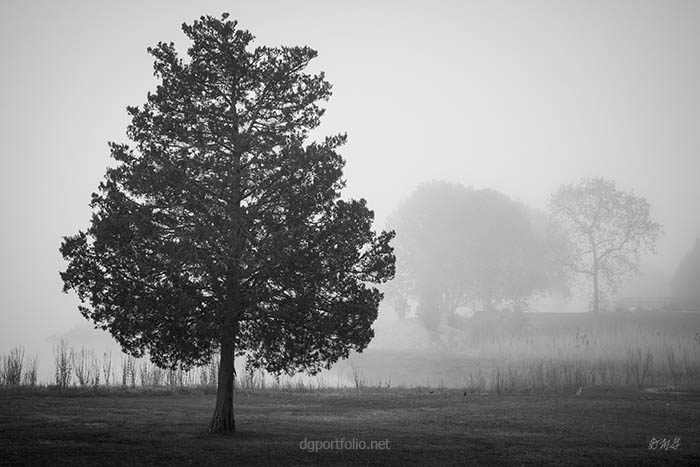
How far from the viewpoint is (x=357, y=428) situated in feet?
59.4

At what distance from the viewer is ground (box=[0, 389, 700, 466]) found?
42.5ft

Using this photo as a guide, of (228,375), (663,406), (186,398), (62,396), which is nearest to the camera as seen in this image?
(228,375)

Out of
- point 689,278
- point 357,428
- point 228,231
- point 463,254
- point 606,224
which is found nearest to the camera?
point 228,231

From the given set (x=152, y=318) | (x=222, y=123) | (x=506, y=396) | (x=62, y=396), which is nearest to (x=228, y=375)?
(x=152, y=318)

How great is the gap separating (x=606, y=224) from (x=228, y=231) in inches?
2447

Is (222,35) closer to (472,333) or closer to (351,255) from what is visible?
(351,255)

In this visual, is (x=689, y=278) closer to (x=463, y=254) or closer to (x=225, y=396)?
(x=463, y=254)

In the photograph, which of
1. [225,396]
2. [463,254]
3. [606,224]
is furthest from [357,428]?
[606,224]

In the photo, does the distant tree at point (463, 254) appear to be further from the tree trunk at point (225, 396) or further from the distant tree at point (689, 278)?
the tree trunk at point (225, 396)

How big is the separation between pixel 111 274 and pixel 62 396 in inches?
476

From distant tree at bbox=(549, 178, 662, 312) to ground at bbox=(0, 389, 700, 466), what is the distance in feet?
139

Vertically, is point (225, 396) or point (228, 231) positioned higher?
point (228, 231)

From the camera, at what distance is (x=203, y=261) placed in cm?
1589

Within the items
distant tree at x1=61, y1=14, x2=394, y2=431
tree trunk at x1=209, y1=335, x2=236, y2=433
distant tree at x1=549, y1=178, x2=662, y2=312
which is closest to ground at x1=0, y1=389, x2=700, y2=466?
tree trunk at x1=209, y1=335, x2=236, y2=433
